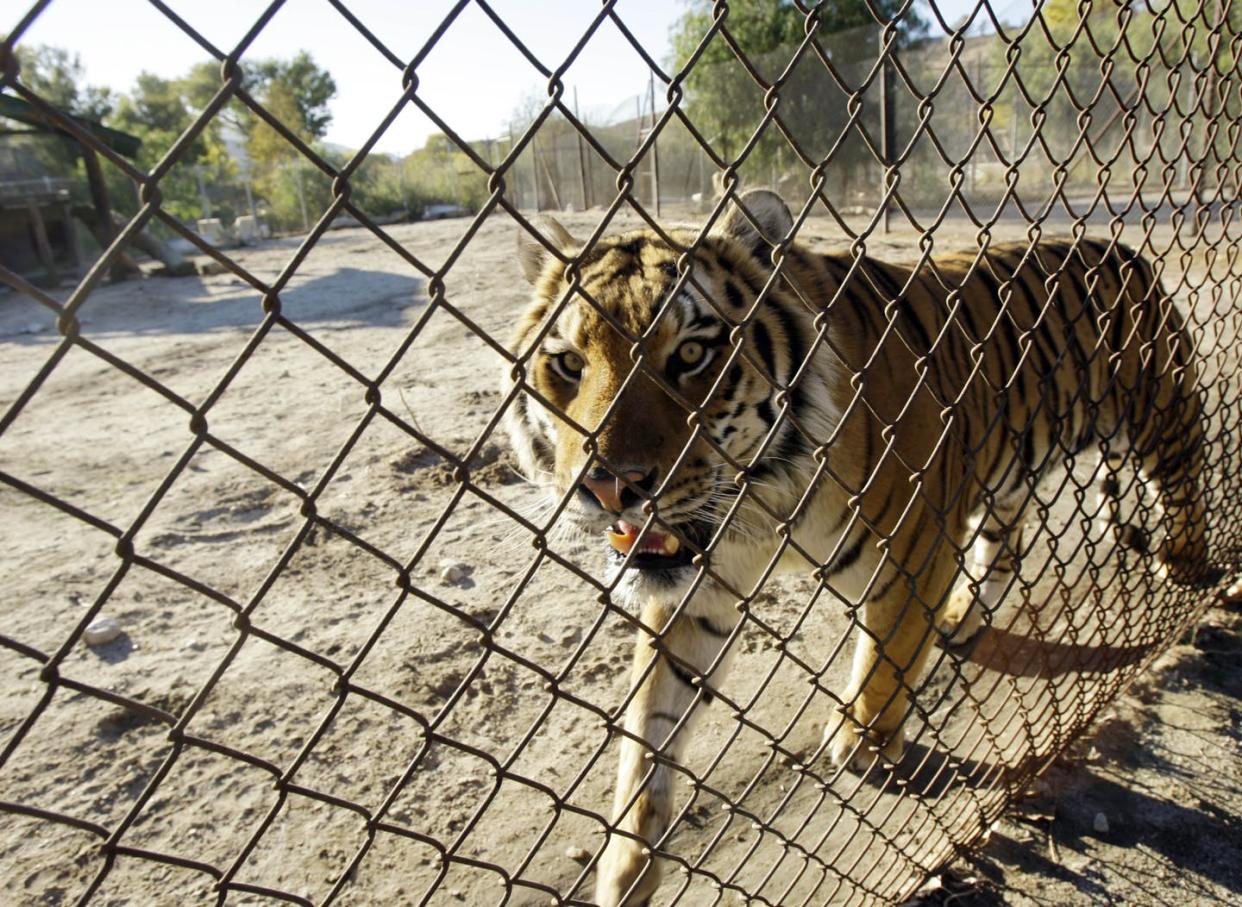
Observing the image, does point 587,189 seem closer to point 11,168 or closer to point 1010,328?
point 11,168

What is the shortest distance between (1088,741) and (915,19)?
1736 cm

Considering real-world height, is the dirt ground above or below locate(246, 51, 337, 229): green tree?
below

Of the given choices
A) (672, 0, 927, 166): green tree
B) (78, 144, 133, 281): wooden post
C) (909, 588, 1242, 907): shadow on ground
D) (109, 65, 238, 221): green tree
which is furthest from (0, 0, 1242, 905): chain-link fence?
(672, 0, 927, 166): green tree

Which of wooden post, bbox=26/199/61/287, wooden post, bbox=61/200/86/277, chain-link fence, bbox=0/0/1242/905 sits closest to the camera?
chain-link fence, bbox=0/0/1242/905

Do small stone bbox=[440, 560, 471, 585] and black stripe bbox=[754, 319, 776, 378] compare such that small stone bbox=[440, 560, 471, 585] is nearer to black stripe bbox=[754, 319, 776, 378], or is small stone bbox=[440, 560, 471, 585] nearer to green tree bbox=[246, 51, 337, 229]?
black stripe bbox=[754, 319, 776, 378]

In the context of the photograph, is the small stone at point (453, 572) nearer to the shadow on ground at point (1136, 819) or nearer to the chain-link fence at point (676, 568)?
the chain-link fence at point (676, 568)

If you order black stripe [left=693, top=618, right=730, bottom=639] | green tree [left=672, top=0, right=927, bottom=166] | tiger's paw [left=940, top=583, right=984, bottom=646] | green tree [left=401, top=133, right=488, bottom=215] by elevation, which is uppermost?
green tree [left=672, top=0, right=927, bottom=166]

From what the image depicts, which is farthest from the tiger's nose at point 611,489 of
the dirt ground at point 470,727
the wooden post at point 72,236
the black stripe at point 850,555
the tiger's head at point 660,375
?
the wooden post at point 72,236

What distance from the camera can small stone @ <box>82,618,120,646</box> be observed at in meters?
3.24

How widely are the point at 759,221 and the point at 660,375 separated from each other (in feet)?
1.90

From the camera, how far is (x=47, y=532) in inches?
171

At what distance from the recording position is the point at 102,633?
10.7 ft

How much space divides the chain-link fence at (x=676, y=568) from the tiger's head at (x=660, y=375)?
1 centimetres

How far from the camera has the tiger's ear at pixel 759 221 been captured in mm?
2141
